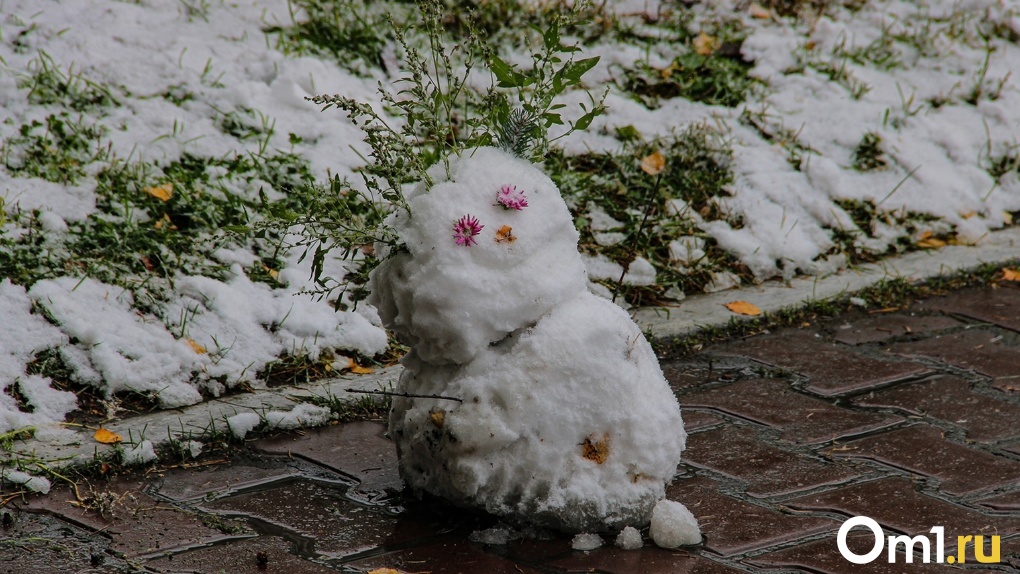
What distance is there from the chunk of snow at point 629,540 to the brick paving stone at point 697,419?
2.38 feet

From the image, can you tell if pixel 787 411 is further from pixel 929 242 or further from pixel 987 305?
pixel 929 242

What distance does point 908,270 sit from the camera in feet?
14.1

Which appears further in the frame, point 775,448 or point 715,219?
point 715,219

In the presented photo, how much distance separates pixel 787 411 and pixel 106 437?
1.79m

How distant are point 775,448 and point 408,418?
1.03m

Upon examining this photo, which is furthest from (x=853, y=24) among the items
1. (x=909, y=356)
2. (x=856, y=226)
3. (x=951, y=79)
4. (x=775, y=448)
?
(x=775, y=448)

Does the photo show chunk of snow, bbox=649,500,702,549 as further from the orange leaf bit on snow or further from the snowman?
the orange leaf bit on snow

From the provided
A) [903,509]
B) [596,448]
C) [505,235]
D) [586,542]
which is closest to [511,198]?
[505,235]

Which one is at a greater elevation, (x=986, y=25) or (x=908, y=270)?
(x=986, y=25)

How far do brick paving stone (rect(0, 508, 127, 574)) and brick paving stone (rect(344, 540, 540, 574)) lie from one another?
1.59ft

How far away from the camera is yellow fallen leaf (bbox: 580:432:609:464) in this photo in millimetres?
2289

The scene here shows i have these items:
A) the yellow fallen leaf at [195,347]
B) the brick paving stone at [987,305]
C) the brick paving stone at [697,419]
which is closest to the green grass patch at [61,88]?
the yellow fallen leaf at [195,347]

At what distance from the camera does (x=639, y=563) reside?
2.26 metres

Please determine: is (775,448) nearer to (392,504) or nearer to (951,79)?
(392,504)
